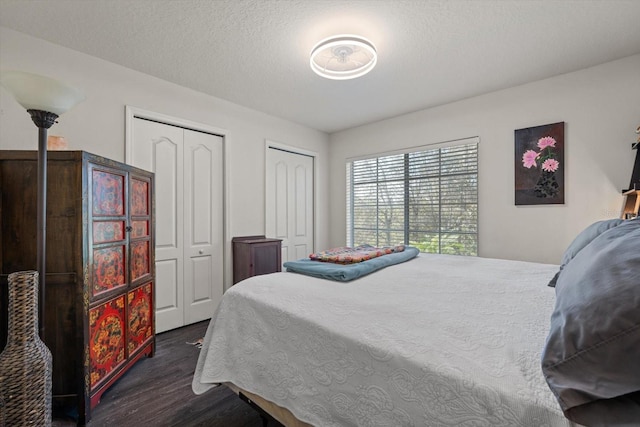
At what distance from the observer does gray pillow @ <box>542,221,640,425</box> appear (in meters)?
0.57

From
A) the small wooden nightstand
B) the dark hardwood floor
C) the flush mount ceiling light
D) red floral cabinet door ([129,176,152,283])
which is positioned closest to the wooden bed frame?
the dark hardwood floor

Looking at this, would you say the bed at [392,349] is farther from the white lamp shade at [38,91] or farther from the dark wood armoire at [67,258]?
the white lamp shade at [38,91]

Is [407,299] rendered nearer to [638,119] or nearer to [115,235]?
[115,235]

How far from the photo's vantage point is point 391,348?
2.93ft

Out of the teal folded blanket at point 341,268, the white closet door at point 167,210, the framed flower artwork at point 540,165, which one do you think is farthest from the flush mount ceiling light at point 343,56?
the framed flower artwork at point 540,165

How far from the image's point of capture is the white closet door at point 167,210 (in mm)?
2779

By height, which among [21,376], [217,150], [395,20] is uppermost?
[395,20]

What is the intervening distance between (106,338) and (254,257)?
1.56 metres

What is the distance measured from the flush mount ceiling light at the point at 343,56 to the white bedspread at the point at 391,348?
1.60 metres

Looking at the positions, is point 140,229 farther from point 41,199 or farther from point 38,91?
point 38,91

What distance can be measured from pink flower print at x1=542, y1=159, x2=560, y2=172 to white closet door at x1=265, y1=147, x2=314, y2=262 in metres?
2.88

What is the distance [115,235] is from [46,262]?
0.37 meters

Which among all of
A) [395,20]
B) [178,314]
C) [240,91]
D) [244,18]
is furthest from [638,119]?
[178,314]

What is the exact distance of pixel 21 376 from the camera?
1.22 metres
